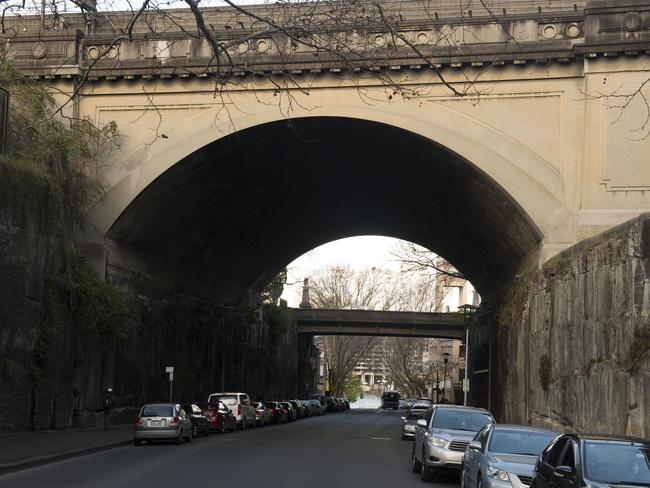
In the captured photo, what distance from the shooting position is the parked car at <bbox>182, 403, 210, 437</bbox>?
3234 centimetres

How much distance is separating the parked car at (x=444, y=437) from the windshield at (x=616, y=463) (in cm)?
784

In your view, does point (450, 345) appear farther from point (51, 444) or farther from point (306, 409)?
point (51, 444)

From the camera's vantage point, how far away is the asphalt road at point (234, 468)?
16.5m

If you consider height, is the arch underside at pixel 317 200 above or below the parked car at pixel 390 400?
above

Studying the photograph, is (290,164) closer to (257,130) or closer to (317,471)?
(257,130)

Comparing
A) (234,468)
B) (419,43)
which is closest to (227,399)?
(419,43)

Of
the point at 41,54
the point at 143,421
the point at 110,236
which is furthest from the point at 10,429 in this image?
the point at 41,54

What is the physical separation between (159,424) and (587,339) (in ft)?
43.2

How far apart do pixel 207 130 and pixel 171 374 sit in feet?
35.2

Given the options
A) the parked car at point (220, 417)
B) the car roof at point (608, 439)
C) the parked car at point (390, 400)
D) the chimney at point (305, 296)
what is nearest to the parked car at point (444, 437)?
the car roof at point (608, 439)

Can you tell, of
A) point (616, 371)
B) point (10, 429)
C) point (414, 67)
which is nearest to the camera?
point (616, 371)

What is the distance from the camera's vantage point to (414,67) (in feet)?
103

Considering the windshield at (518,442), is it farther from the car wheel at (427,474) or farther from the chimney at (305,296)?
the chimney at (305,296)

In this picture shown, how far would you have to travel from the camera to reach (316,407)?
68125mm
